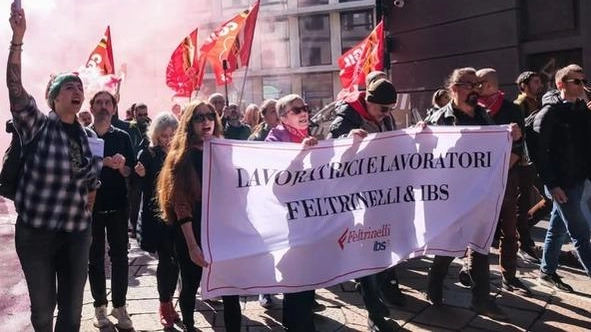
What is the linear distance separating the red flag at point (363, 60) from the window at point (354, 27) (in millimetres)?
22286

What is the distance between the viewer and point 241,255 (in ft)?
11.1

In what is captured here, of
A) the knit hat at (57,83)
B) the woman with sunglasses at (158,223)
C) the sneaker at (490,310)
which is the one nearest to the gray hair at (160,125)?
the woman with sunglasses at (158,223)

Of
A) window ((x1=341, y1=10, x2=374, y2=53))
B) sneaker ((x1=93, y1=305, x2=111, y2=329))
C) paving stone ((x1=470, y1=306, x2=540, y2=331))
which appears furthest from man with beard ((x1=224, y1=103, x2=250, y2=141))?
window ((x1=341, y1=10, x2=374, y2=53))

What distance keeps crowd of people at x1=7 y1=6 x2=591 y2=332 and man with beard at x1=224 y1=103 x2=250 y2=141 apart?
93.1 inches

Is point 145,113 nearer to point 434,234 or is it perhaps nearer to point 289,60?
point 434,234

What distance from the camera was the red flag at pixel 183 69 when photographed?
11023 millimetres

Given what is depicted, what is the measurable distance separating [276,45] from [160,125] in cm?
3001

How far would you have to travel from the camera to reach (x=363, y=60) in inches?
404

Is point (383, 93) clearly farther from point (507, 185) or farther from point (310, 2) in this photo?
point (310, 2)

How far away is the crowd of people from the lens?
2984 millimetres

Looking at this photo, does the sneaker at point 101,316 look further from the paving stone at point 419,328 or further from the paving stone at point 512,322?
the paving stone at point 512,322

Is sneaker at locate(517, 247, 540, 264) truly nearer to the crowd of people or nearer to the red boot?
the crowd of people

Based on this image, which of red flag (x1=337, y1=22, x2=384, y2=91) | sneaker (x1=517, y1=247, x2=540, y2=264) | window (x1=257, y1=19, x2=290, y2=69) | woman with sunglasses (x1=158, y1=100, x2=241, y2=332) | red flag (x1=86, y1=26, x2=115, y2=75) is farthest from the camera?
window (x1=257, y1=19, x2=290, y2=69)

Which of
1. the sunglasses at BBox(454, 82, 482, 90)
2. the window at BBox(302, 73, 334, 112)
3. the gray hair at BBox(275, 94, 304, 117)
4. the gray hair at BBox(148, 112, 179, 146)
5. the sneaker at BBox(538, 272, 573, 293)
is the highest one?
the window at BBox(302, 73, 334, 112)
